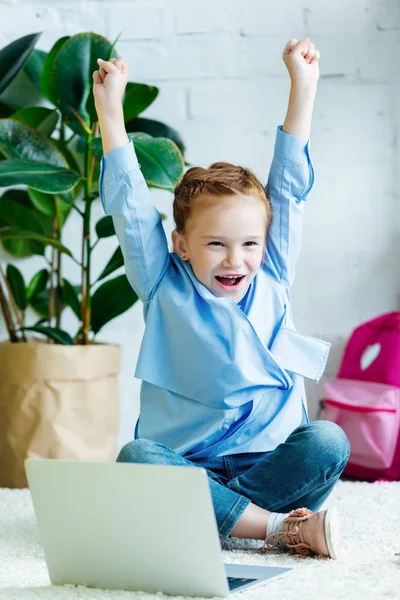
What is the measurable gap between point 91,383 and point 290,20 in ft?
3.52

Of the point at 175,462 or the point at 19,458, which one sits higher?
the point at 175,462

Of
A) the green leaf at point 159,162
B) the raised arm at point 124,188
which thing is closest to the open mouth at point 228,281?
the raised arm at point 124,188

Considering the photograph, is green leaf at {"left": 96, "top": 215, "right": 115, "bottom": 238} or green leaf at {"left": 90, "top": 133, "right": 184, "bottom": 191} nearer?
green leaf at {"left": 90, "top": 133, "right": 184, "bottom": 191}

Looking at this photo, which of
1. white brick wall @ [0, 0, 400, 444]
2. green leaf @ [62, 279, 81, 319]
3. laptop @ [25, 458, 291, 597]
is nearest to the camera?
laptop @ [25, 458, 291, 597]

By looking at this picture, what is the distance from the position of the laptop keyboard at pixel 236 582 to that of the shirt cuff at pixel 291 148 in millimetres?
695

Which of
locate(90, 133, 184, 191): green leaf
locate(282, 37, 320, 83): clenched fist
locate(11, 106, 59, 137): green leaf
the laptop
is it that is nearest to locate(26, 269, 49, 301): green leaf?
Answer: locate(11, 106, 59, 137): green leaf

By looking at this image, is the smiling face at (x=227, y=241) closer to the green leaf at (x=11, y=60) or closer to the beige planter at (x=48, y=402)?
the beige planter at (x=48, y=402)

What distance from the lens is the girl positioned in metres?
1.32

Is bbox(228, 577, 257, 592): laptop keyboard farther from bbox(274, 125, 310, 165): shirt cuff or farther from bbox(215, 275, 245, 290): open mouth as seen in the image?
bbox(274, 125, 310, 165): shirt cuff

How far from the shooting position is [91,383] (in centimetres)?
195

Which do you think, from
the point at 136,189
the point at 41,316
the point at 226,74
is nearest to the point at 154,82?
the point at 226,74

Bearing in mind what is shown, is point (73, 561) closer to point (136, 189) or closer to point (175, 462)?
point (175, 462)

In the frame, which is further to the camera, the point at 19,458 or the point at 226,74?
the point at 226,74

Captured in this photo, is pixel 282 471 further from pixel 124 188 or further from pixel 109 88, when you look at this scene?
pixel 109 88
